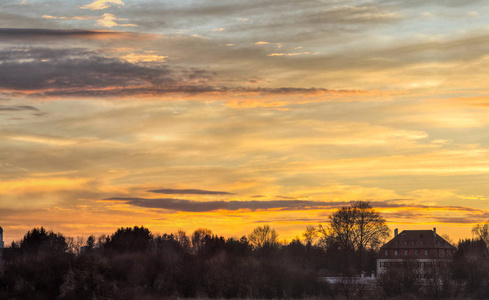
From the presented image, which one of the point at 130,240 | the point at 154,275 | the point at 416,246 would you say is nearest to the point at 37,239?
the point at 130,240

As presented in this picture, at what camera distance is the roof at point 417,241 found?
13175cm

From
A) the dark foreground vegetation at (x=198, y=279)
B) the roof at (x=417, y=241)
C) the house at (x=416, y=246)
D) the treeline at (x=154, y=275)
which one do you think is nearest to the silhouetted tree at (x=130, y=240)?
the treeline at (x=154, y=275)

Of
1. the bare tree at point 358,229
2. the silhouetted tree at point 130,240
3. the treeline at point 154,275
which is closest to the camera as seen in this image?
the treeline at point 154,275

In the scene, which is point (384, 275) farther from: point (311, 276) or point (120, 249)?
point (120, 249)

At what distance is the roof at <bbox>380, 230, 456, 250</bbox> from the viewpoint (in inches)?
5187

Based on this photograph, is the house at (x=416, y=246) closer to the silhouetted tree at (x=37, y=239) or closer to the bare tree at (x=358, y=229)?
the bare tree at (x=358, y=229)

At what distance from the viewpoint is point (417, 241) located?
133 m

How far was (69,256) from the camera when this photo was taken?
5697 cm

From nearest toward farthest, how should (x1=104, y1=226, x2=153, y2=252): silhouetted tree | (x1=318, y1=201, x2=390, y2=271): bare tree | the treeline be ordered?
the treeline < (x1=104, y1=226, x2=153, y2=252): silhouetted tree < (x1=318, y1=201, x2=390, y2=271): bare tree

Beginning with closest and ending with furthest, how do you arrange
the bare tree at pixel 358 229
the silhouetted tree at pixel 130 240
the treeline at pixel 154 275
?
the treeline at pixel 154 275 < the silhouetted tree at pixel 130 240 < the bare tree at pixel 358 229

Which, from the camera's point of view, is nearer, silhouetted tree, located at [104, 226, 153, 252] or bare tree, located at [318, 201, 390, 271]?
silhouetted tree, located at [104, 226, 153, 252]

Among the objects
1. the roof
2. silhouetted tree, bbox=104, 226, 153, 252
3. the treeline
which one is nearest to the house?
the roof

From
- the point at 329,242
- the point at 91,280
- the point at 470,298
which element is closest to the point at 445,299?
the point at 470,298

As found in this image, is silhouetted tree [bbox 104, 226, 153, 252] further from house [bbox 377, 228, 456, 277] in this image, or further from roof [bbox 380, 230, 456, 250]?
roof [bbox 380, 230, 456, 250]
